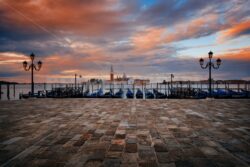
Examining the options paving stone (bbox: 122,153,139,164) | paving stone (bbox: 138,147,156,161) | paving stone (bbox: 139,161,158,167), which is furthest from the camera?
paving stone (bbox: 138,147,156,161)

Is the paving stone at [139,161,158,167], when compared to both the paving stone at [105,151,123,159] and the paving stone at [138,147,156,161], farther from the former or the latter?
the paving stone at [105,151,123,159]

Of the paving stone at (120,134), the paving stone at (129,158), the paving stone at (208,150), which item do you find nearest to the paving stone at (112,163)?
the paving stone at (129,158)

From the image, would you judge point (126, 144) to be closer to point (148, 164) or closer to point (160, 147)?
point (160, 147)

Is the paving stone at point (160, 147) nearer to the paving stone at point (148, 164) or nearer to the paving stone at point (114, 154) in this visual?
the paving stone at point (148, 164)

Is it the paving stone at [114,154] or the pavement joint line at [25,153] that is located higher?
the pavement joint line at [25,153]

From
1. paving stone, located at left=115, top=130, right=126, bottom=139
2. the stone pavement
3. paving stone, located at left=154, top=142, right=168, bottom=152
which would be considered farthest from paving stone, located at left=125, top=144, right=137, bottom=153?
paving stone, located at left=115, top=130, right=126, bottom=139

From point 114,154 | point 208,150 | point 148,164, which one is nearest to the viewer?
point 148,164

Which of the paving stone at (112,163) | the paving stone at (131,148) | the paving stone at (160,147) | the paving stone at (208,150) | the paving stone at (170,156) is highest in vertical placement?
the paving stone at (131,148)

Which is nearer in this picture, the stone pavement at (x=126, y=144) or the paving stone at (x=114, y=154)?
the stone pavement at (x=126, y=144)

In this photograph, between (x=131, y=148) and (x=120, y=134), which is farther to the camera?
(x=120, y=134)

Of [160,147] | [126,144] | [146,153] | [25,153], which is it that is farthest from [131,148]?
[25,153]

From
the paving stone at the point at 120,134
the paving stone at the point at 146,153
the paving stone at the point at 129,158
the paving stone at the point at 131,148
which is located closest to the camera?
the paving stone at the point at 129,158

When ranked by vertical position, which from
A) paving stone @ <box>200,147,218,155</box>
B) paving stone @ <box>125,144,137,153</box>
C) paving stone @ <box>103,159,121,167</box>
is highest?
paving stone @ <box>125,144,137,153</box>

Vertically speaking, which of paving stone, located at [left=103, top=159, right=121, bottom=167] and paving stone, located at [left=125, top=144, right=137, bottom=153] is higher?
paving stone, located at [left=125, top=144, right=137, bottom=153]
